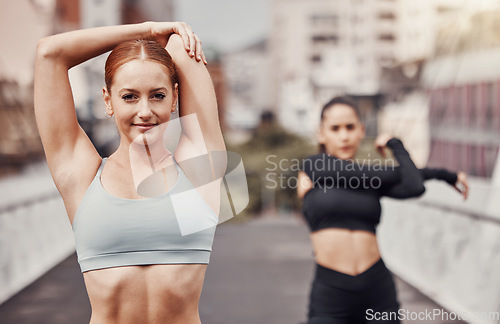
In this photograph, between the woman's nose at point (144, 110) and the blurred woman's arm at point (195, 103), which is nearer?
the woman's nose at point (144, 110)

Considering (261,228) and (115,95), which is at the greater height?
(115,95)

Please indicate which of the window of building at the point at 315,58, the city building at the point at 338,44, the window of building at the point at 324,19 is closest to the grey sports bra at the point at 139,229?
the city building at the point at 338,44

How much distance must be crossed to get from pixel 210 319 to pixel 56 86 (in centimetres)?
423

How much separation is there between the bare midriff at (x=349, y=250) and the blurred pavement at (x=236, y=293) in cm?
273

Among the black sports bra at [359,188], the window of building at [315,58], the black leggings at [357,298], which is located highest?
the black sports bra at [359,188]

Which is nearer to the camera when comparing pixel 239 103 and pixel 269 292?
pixel 269 292

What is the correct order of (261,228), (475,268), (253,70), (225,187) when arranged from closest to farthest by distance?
A: (225,187), (475,268), (261,228), (253,70)

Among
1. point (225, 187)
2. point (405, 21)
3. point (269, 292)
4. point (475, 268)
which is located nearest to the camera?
point (225, 187)

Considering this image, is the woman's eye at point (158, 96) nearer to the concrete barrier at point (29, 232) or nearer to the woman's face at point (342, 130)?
the woman's face at point (342, 130)

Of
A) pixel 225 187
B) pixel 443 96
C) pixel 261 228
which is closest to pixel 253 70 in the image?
pixel 443 96

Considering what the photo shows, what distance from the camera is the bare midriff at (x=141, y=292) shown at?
1479 millimetres

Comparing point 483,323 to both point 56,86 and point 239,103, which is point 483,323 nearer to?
point 56,86

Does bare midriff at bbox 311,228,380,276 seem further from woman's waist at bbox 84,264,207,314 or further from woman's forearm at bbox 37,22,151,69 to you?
woman's forearm at bbox 37,22,151,69

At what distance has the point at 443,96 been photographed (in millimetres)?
39781
